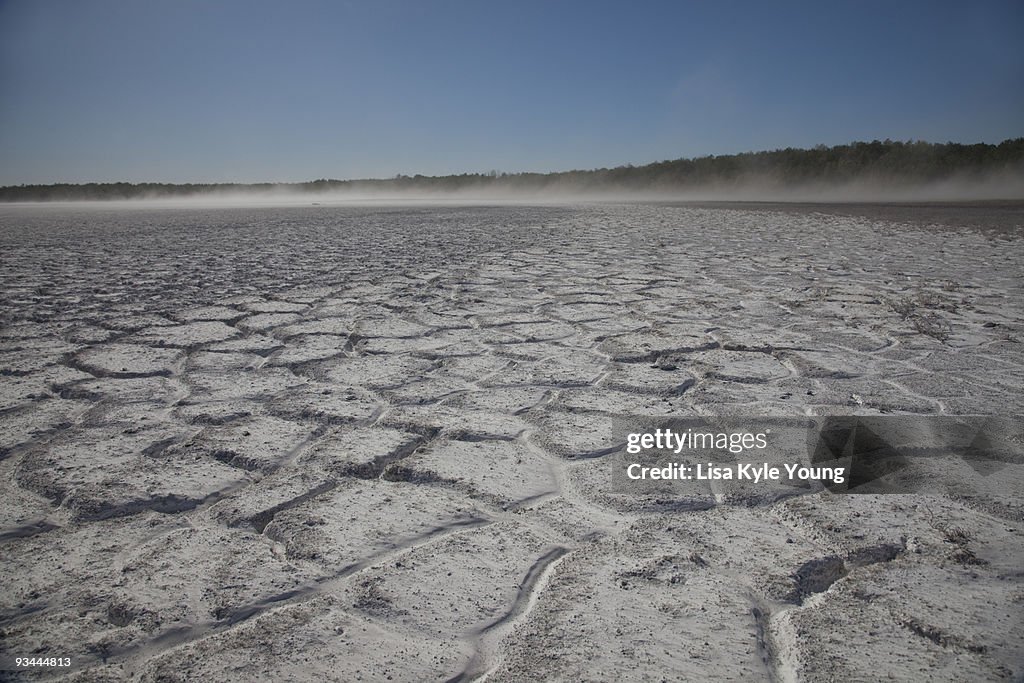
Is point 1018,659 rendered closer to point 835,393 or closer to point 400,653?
point 400,653

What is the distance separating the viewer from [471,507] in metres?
1.19

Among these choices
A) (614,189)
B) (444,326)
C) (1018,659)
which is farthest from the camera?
(614,189)

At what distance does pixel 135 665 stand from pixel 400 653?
1.07 feet

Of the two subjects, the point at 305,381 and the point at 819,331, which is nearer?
the point at 305,381

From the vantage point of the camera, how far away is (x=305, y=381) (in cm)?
192

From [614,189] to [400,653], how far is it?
36999 mm

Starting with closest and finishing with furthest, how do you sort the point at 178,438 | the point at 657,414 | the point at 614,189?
the point at 178,438, the point at 657,414, the point at 614,189

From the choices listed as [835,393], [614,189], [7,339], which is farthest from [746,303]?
[614,189]

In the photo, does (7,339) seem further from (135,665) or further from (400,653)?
(400,653)

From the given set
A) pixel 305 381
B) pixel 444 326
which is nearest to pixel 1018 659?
pixel 305 381

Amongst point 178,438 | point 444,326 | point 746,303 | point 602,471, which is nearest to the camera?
point 602,471

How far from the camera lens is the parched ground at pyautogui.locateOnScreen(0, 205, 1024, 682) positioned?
825mm

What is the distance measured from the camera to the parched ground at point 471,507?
0.82 m

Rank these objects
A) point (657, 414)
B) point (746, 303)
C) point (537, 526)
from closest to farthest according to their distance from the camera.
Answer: point (537, 526) < point (657, 414) < point (746, 303)
